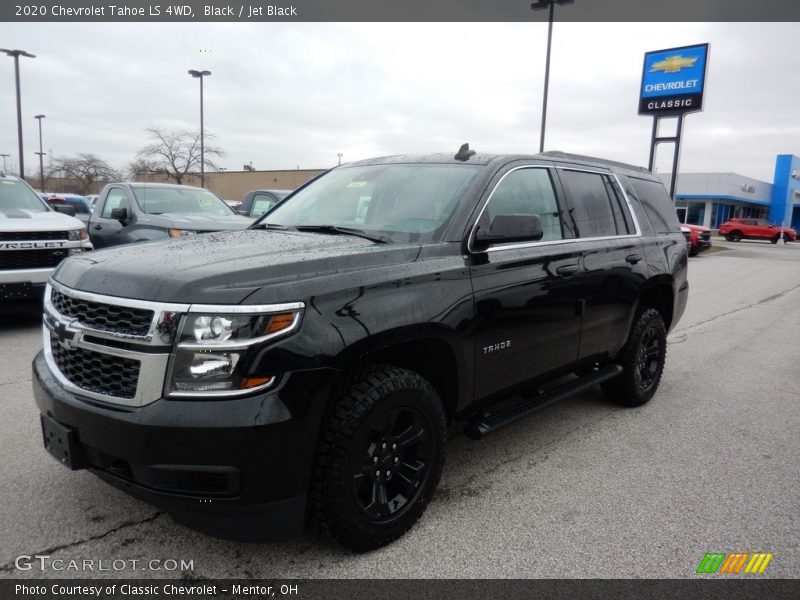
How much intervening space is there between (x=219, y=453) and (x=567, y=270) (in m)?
2.45

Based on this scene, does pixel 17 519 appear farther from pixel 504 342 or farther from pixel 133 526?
pixel 504 342

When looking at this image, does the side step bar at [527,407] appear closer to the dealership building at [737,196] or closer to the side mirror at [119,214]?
the side mirror at [119,214]

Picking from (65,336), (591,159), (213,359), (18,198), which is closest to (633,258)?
(591,159)

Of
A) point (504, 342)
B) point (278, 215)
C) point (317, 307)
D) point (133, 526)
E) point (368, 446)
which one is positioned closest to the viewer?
point (317, 307)

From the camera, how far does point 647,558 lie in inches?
107

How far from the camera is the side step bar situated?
3.22 metres

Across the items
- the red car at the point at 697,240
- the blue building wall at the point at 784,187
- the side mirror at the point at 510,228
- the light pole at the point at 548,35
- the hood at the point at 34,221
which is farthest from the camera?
the blue building wall at the point at 784,187

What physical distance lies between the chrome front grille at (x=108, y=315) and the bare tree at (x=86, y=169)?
56143 millimetres

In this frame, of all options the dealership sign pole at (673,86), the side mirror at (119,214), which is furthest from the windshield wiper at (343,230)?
the dealership sign pole at (673,86)

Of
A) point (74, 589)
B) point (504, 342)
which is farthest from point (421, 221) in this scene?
point (74, 589)

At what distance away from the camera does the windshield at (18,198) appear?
7645 mm

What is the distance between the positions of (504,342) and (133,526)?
2079 mm

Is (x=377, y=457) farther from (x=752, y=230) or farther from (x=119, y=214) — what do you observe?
(x=752, y=230)

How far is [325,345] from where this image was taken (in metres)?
2.35
